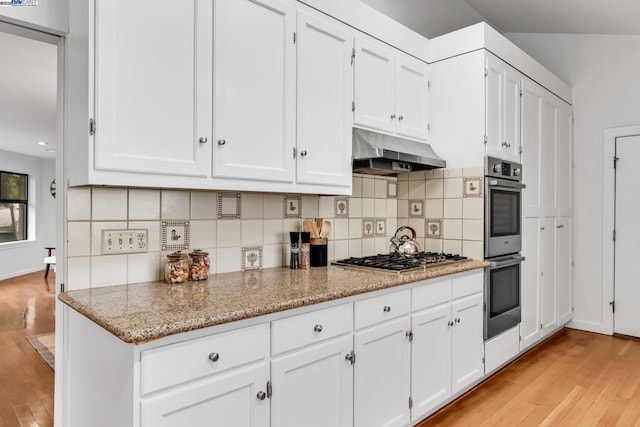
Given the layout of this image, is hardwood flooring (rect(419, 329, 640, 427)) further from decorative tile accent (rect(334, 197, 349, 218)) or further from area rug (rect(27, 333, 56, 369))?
area rug (rect(27, 333, 56, 369))

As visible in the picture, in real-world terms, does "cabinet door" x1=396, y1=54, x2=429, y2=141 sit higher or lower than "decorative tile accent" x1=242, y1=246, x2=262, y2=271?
higher

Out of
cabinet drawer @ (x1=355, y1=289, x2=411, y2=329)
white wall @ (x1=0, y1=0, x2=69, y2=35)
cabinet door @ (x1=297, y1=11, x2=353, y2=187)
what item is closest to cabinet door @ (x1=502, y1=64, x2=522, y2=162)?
cabinet door @ (x1=297, y1=11, x2=353, y2=187)

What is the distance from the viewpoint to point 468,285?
2.53 meters

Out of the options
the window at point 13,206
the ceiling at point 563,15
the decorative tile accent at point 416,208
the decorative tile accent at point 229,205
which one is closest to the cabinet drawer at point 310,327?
the decorative tile accent at point 229,205

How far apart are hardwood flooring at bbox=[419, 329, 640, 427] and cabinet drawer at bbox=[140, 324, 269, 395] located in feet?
4.38

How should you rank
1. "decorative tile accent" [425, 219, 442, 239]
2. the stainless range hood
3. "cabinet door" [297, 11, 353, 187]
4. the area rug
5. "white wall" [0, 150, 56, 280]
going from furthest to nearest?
"white wall" [0, 150, 56, 280]
the area rug
"decorative tile accent" [425, 219, 442, 239]
the stainless range hood
"cabinet door" [297, 11, 353, 187]

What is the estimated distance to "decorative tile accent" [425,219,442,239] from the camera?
2.96 m

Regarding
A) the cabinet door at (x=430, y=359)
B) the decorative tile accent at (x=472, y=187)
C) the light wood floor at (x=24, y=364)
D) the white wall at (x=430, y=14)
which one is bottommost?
the light wood floor at (x=24, y=364)

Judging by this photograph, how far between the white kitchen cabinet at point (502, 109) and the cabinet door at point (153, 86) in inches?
77.6

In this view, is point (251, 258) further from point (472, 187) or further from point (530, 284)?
point (530, 284)

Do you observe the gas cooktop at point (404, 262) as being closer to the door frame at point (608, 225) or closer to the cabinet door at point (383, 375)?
the cabinet door at point (383, 375)

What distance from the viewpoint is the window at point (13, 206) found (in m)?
6.97

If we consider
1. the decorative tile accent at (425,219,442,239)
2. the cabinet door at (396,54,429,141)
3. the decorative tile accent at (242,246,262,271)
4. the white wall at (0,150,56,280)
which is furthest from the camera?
the white wall at (0,150,56,280)

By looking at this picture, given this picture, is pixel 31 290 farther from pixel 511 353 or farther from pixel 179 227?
pixel 511 353
